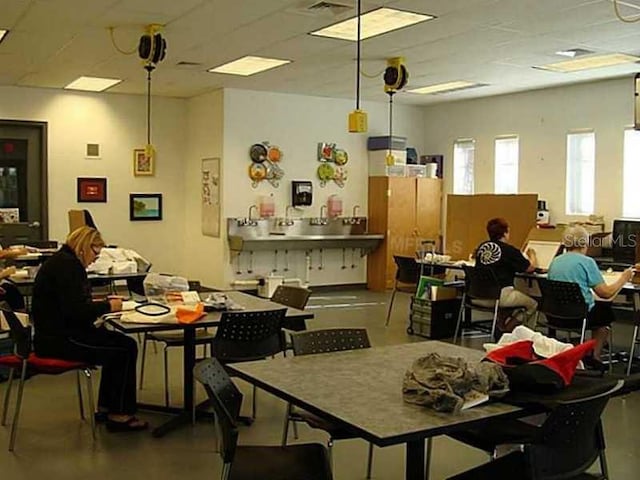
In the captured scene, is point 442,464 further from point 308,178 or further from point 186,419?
point 308,178

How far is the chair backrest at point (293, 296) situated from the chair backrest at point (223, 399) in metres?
2.08

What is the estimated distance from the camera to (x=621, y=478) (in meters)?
3.71

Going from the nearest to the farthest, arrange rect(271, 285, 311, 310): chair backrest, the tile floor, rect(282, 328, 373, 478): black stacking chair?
rect(282, 328, 373, 478): black stacking chair < the tile floor < rect(271, 285, 311, 310): chair backrest

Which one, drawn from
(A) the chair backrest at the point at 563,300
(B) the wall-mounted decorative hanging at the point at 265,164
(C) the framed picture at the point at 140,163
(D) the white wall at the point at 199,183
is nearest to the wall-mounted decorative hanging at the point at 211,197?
(D) the white wall at the point at 199,183

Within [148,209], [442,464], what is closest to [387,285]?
[148,209]

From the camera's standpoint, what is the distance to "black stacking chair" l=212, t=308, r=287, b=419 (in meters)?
3.96

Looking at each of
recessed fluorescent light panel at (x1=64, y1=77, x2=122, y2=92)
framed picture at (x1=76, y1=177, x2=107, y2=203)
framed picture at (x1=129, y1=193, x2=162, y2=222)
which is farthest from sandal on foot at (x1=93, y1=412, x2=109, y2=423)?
framed picture at (x1=129, y1=193, x2=162, y2=222)

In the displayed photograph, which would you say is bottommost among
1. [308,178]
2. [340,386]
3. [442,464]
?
[442,464]

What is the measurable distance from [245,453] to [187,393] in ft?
5.85

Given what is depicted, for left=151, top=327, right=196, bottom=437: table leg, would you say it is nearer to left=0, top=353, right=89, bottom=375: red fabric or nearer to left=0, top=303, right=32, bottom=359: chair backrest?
left=0, top=353, right=89, bottom=375: red fabric

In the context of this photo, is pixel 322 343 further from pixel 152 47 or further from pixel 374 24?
pixel 152 47

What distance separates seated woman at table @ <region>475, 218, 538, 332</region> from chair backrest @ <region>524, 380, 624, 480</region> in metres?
4.08

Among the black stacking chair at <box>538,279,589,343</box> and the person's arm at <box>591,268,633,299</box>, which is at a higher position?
the person's arm at <box>591,268,633,299</box>

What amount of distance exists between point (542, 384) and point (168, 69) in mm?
6936
